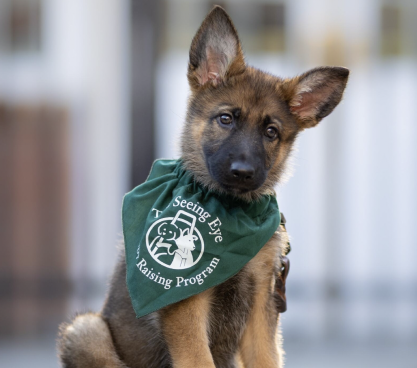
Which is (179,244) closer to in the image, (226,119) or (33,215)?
(226,119)

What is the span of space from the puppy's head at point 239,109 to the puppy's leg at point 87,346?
88 centimetres

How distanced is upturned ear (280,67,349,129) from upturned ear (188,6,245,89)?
0.28 metres

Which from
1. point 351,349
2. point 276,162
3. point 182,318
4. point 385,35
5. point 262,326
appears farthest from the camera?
point 385,35

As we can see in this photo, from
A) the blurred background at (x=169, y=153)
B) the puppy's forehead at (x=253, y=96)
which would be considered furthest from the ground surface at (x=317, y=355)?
the puppy's forehead at (x=253, y=96)

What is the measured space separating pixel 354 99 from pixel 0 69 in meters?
Answer: 4.09

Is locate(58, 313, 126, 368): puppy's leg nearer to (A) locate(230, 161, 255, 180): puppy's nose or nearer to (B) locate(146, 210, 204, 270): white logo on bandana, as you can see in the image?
(B) locate(146, 210, 204, 270): white logo on bandana

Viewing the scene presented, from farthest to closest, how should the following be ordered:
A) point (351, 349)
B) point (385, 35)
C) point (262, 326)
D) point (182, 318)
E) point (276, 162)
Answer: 1. point (385, 35)
2. point (351, 349)
3. point (276, 162)
4. point (262, 326)
5. point (182, 318)

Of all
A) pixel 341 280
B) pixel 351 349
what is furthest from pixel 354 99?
pixel 351 349

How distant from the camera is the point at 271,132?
3357 mm

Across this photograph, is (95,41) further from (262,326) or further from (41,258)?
(262,326)

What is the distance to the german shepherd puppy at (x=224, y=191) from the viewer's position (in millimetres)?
3090

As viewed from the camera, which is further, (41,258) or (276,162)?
(41,258)

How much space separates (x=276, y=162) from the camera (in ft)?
11.4

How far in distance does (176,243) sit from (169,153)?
4857 mm
